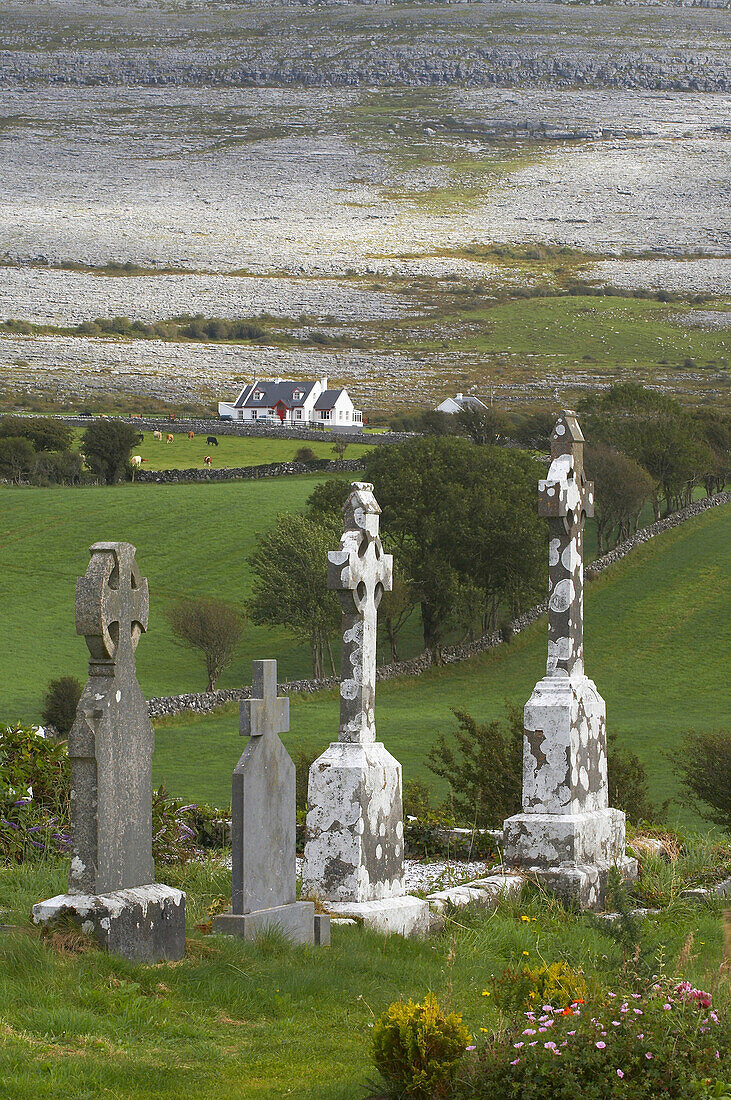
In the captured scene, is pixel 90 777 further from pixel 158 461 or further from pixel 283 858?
pixel 158 461

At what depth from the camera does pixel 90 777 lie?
7855mm

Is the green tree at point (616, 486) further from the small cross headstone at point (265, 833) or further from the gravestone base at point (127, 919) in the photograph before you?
the gravestone base at point (127, 919)

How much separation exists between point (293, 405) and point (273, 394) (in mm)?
3172

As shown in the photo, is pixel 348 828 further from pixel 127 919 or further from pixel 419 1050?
pixel 419 1050

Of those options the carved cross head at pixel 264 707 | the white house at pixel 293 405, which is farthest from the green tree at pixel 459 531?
the white house at pixel 293 405

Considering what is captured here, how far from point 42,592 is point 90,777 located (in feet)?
182

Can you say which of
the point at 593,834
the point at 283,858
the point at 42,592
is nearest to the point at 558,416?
the point at 593,834

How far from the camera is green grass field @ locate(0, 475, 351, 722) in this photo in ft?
169

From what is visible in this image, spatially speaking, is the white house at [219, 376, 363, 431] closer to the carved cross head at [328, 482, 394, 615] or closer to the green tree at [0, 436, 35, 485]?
the green tree at [0, 436, 35, 485]

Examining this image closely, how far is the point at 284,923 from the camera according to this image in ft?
28.7

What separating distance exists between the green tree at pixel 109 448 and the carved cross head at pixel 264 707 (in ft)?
250

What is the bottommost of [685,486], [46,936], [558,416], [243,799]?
[46,936]

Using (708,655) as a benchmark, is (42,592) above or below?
above

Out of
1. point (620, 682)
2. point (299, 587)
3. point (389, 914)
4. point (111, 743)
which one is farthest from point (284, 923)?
point (299, 587)
